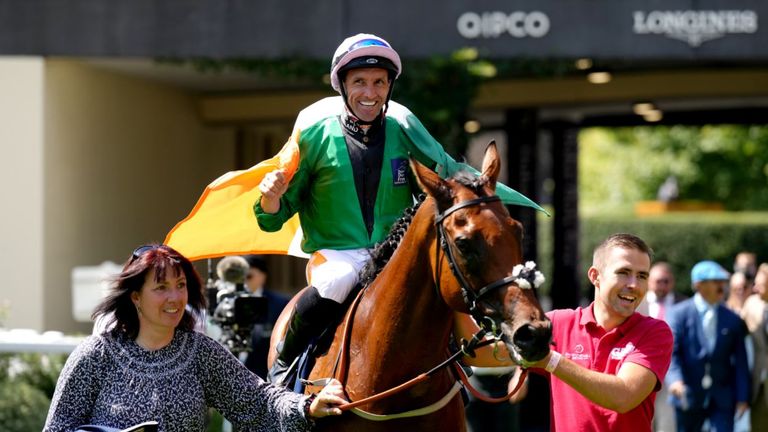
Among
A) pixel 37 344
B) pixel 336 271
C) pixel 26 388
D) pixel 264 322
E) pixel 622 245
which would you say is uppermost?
pixel 622 245

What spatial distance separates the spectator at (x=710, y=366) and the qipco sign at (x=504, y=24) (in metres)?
2.96

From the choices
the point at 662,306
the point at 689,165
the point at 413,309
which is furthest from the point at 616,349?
the point at 689,165

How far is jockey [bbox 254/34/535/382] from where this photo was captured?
5.11m

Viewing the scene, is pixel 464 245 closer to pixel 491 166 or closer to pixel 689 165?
pixel 491 166

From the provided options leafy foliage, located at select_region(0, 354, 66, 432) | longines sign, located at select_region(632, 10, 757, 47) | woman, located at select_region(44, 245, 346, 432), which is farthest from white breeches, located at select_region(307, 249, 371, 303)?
longines sign, located at select_region(632, 10, 757, 47)

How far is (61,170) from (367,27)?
13.1 feet

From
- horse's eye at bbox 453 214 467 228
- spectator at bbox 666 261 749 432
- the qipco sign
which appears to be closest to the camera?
horse's eye at bbox 453 214 467 228

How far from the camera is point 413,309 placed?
4594 millimetres

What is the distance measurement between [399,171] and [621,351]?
114 centimetres

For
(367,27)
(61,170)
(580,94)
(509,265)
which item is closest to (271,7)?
(367,27)

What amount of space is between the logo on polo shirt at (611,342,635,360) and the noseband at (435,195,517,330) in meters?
0.79

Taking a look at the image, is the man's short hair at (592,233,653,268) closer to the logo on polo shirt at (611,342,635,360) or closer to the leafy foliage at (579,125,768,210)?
the logo on polo shirt at (611,342,635,360)

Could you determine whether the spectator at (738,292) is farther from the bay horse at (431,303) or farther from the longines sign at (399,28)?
the bay horse at (431,303)

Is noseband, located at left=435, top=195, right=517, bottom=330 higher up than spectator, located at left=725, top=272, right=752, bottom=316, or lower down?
higher up
